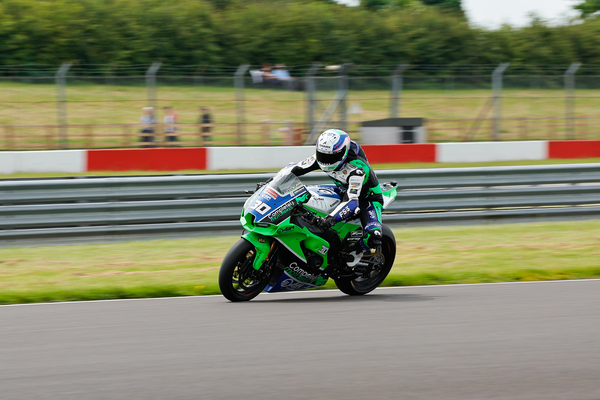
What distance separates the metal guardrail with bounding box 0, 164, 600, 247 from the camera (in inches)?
376

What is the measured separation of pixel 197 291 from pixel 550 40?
28.9m

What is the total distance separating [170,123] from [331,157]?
12333 mm

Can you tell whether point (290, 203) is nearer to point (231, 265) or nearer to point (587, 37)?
point (231, 265)

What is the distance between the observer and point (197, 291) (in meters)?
6.97

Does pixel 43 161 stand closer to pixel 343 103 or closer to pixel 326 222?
pixel 343 103

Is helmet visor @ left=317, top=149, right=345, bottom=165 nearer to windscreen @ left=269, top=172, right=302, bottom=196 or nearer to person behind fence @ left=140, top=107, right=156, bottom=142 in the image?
windscreen @ left=269, top=172, right=302, bottom=196

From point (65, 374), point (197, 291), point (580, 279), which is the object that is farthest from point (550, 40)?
point (65, 374)

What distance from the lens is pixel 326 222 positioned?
6305mm

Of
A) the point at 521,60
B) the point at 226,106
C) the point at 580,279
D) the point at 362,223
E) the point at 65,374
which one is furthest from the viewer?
the point at 521,60

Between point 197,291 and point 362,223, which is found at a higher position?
point 362,223

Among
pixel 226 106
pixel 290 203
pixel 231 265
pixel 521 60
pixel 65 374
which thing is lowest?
pixel 65 374

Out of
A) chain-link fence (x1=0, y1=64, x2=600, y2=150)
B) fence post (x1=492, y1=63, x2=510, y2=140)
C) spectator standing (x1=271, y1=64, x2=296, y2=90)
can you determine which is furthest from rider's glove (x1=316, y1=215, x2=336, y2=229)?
fence post (x1=492, y1=63, x2=510, y2=140)

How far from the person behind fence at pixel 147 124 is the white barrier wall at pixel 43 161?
62.4 inches

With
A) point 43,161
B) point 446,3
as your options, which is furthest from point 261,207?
point 446,3
